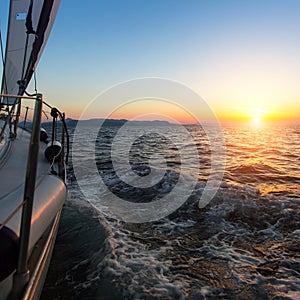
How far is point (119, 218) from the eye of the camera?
15.1ft

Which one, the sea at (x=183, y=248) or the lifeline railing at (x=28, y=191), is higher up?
the lifeline railing at (x=28, y=191)

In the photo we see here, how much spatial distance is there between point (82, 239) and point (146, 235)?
1.03 metres

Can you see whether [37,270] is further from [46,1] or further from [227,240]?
[46,1]

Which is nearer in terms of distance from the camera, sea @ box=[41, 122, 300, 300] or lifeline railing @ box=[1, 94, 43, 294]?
lifeline railing @ box=[1, 94, 43, 294]

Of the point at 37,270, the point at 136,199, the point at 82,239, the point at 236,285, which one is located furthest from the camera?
the point at 136,199

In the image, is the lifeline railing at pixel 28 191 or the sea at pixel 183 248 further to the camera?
the sea at pixel 183 248

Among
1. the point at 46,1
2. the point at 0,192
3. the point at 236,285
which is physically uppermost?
the point at 46,1

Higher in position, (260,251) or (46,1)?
(46,1)

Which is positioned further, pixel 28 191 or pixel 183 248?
pixel 183 248

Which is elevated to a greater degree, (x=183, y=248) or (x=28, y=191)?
(x=28, y=191)

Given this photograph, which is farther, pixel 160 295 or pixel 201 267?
pixel 201 267

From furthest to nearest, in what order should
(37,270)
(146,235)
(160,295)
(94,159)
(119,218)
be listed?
(94,159)
(119,218)
(146,235)
(160,295)
(37,270)

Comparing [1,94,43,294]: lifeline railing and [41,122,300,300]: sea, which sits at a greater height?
[1,94,43,294]: lifeline railing

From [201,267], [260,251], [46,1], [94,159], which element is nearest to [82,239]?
[201,267]
